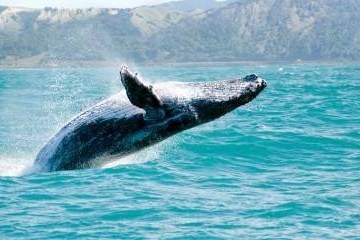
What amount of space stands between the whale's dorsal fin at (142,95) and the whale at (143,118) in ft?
0.06

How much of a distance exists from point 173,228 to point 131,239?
31.1 inches

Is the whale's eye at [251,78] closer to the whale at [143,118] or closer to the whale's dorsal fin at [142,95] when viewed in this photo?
the whale at [143,118]

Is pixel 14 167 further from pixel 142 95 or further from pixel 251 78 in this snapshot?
pixel 251 78

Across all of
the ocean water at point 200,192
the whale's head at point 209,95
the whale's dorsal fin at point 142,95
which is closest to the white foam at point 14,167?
the ocean water at point 200,192

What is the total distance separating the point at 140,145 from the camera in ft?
37.3

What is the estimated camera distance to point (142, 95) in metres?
10.3

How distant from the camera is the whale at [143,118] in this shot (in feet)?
36.1

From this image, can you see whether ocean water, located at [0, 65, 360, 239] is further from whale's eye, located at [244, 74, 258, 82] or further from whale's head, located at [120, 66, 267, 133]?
whale's eye, located at [244, 74, 258, 82]

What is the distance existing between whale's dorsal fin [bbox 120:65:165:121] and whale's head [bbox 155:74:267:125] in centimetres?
33

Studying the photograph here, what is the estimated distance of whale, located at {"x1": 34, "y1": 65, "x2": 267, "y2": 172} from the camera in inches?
434

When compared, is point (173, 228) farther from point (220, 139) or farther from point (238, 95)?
point (220, 139)

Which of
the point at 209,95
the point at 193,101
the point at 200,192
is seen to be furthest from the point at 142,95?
the point at 200,192

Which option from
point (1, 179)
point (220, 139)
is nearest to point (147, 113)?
point (1, 179)

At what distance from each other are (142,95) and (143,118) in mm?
790
